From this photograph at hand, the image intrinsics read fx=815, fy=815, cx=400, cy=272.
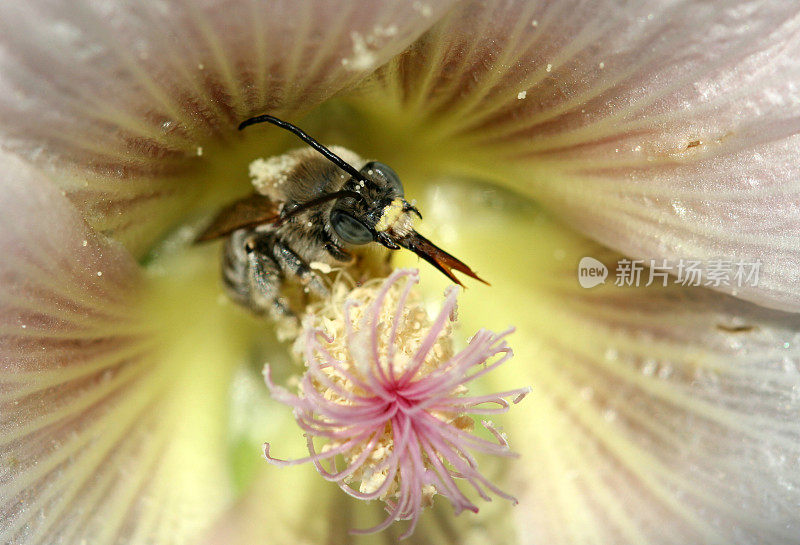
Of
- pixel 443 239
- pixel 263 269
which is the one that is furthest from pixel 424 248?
pixel 443 239

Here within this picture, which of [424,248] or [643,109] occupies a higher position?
[643,109]

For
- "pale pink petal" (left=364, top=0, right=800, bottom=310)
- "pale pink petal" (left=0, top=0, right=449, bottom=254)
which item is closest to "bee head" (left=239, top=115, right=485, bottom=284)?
"pale pink petal" (left=0, top=0, right=449, bottom=254)

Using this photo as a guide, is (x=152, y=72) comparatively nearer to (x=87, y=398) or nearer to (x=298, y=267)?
(x=298, y=267)

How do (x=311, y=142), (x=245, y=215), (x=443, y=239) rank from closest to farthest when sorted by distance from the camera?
(x=311, y=142), (x=245, y=215), (x=443, y=239)

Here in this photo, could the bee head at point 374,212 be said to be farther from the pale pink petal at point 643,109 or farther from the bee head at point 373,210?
the pale pink petal at point 643,109

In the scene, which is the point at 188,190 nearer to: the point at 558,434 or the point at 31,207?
the point at 31,207

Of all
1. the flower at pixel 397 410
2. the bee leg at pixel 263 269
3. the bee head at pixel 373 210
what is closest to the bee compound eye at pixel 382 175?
the bee head at pixel 373 210

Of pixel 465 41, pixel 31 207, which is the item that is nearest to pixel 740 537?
pixel 465 41
